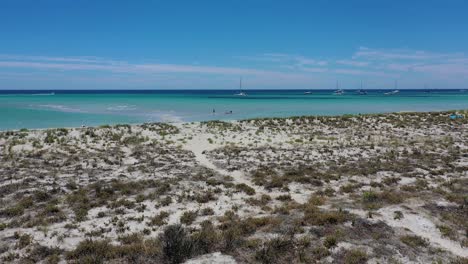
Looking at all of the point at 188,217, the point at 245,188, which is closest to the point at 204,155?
the point at 245,188

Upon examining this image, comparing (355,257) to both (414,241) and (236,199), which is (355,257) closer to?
(414,241)

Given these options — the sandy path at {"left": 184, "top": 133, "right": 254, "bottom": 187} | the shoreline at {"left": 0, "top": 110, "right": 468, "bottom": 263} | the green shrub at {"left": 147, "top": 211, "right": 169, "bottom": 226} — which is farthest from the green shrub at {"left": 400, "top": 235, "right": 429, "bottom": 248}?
the green shrub at {"left": 147, "top": 211, "right": 169, "bottom": 226}

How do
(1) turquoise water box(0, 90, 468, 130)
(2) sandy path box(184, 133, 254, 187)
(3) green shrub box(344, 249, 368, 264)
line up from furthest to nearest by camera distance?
(1) turquoise water box(0, 90, 468, 130) → (2) sandy path box(184, 133, 254, 187) → (3) green shrub box(344, 249, 368, 264)

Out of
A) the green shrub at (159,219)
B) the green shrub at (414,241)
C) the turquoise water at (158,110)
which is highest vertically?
the turquoise water at (158,110)

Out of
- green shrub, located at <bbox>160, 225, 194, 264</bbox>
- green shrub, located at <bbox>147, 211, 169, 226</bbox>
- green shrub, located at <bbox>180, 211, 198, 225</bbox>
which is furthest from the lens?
green shrub, located at <bbox>180, 211, 198, 225</bbox>

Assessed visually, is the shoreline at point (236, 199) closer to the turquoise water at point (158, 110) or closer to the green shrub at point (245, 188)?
the green shrub at point (245, 188)

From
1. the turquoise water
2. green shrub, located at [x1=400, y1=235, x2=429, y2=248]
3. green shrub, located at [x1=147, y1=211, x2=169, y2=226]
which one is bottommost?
green shrub, located at [x1=147, y1=211, x2=169, y2=226]

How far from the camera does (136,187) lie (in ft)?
47.3

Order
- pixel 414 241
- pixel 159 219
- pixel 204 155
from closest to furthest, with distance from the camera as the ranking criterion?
pixel 414 241
pixel 159 219
pixel 204 155

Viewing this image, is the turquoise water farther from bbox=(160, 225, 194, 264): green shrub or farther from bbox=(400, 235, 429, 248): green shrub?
bbox=(400, 235, 429, 248): green shrub

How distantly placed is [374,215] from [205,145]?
17358 mm

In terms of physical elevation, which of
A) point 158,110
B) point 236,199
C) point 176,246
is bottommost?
point 236,199

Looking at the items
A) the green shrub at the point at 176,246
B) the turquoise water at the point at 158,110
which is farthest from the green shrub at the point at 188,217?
the turquoise water at the point at 158,110

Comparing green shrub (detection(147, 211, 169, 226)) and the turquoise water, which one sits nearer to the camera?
green shrub (detection(147, 211, 169, 226))
